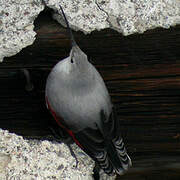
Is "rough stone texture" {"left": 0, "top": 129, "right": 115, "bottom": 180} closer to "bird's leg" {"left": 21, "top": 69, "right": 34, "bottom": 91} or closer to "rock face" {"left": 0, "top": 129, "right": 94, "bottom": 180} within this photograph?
"rock face" {"left": 0, "top": 129, "right": 94, "bottom": 180}

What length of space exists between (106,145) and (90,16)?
60cm

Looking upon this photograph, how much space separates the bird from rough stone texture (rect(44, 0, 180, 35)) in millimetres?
259

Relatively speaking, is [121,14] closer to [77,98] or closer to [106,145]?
[77,98]

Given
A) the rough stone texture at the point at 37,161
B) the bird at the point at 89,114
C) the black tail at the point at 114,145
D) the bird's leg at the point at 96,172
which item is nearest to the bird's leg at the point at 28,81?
the bird at the point at 89,114

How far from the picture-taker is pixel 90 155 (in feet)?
7.27

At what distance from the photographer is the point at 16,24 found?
7.47 ft

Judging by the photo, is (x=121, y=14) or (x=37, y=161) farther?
(x=121, y=14)

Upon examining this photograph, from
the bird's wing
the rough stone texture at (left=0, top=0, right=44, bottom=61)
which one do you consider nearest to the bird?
the bird's wing

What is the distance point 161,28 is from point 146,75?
0.75 ft

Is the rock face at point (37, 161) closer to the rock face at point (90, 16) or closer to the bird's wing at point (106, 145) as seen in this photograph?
the bird's wing at point (106, 145)

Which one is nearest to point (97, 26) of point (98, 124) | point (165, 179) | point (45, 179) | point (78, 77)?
point (78, 77)

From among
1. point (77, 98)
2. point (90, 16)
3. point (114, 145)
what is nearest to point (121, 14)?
point (90, 16)

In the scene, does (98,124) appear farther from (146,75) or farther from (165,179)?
(165,179)

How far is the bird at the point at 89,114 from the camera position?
2.18 m
